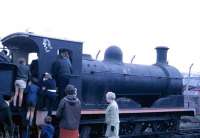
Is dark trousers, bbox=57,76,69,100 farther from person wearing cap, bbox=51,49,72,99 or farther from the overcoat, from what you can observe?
the overcoat

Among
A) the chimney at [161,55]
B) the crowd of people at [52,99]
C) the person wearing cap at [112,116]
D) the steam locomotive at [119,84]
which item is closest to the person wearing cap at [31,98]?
the crowd of people at [52,99]

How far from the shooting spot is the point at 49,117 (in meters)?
10.4

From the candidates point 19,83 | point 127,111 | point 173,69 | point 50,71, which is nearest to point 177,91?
point 173,69

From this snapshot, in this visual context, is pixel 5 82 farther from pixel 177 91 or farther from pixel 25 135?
pixel 177 91

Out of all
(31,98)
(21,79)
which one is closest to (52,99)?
(31,98)

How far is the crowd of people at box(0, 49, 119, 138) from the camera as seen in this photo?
31.6ft

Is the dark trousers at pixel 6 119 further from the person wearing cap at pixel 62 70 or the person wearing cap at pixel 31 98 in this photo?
the person wearing cap at pixel 62 70

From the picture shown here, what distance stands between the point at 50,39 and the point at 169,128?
681cm

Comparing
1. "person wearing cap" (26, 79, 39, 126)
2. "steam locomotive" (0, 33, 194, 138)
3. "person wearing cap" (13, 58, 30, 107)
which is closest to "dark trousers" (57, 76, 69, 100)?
"steam locomotive" (0, 33, 194, 138)

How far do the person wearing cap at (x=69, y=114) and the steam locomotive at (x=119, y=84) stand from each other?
1514 mm

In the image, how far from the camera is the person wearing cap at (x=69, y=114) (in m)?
9.60

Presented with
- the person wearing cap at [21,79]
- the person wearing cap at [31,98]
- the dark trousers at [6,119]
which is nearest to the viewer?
the dark trousers at [6,119]

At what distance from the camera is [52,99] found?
10930 mm

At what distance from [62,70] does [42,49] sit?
74 cm
